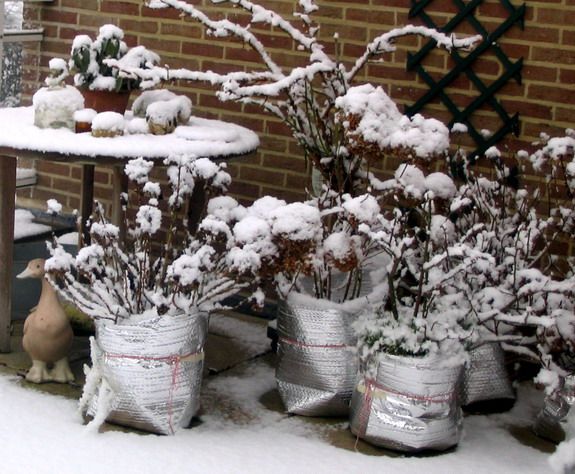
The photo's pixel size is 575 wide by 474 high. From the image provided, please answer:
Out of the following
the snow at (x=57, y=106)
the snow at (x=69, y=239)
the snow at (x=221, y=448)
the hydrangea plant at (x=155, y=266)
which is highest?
the snow at (x=57, y=106)

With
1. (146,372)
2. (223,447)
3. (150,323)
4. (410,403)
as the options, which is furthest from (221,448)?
(410,403)

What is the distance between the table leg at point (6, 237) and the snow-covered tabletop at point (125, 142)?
7.2 inches

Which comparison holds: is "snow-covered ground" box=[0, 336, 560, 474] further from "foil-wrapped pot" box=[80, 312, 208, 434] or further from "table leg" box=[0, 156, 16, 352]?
"table leg" box=[0, 156, 16, 352]

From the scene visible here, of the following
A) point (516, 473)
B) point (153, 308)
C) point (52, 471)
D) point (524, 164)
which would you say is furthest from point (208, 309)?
point (524, 164)

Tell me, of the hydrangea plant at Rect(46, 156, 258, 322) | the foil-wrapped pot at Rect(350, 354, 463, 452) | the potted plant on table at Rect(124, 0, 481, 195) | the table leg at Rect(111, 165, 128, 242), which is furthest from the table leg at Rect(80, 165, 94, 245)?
the foil-wrapped pot at Rect(350, 354, 463, 452)

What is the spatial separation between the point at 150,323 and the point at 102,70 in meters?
1.23

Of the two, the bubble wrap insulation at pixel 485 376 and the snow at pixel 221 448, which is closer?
the snow at pixel 221 448

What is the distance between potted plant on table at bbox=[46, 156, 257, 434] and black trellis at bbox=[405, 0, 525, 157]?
4.38ft

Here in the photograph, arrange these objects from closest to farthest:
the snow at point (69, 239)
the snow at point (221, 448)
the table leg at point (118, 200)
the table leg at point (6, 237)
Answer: the snow at point (221, 448)
the table leg at point (6, 237)
the table leg at point (118, 200)
the snow at point (69, 239)

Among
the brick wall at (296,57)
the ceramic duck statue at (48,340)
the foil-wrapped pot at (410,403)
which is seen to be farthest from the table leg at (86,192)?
the foil-wrapped pot at (410,403)

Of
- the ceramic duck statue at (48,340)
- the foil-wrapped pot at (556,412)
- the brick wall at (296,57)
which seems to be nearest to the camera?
the foil-wrapped pot at (556,412)

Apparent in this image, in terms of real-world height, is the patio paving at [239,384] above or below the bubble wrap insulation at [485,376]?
below

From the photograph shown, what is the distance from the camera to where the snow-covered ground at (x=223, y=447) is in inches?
148

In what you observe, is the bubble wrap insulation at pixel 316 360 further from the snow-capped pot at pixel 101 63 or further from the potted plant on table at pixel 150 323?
the snow-capped pot at pixel 101 63
